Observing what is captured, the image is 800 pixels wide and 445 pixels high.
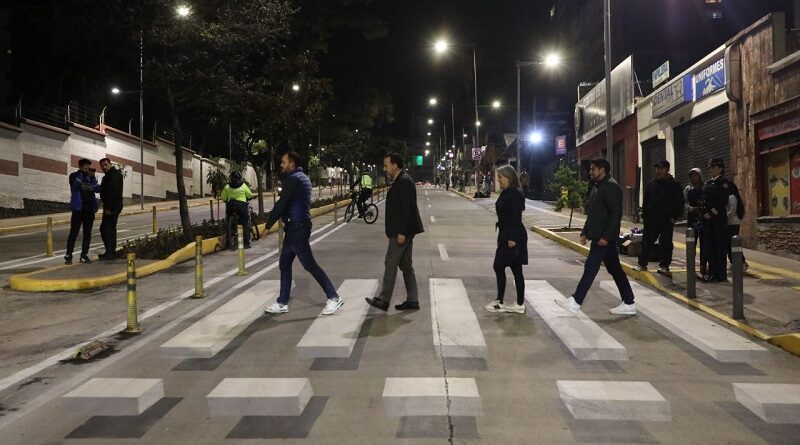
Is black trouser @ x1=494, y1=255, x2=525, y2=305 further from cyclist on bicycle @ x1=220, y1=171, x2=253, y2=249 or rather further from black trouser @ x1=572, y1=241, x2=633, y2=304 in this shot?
cyclist on bicycle @ x1=220, y1=171, x2=253, y2=249

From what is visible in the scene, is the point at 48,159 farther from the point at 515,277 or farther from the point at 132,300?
the point at 515,277

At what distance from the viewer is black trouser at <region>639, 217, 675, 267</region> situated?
996 centimetres

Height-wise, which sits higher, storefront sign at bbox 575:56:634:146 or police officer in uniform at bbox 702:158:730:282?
storefront sign at bbox 575:56:634:146

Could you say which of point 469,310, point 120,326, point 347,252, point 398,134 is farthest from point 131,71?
point 398,134

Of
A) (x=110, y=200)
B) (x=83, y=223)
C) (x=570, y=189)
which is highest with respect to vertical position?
(x=570, y=189)

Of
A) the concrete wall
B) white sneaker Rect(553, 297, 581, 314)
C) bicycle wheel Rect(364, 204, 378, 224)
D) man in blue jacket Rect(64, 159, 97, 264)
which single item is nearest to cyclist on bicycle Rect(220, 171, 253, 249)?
man in blue jacket Rect(64, 159, 97, 264)

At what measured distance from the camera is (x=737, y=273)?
6.99 metres

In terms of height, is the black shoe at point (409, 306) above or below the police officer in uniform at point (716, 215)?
below

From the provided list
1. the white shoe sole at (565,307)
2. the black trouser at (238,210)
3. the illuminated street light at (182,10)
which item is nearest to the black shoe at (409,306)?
the white shoe sole at (565,307)

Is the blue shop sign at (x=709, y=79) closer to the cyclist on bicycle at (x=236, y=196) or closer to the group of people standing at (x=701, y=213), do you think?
the group of people standing at (x=701, y=213)

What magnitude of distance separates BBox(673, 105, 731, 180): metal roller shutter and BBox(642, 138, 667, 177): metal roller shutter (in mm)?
1433

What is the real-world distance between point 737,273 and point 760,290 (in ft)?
8.21

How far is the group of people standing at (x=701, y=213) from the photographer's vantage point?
30.1 ft

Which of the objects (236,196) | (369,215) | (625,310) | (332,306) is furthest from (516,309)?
(369,215)
